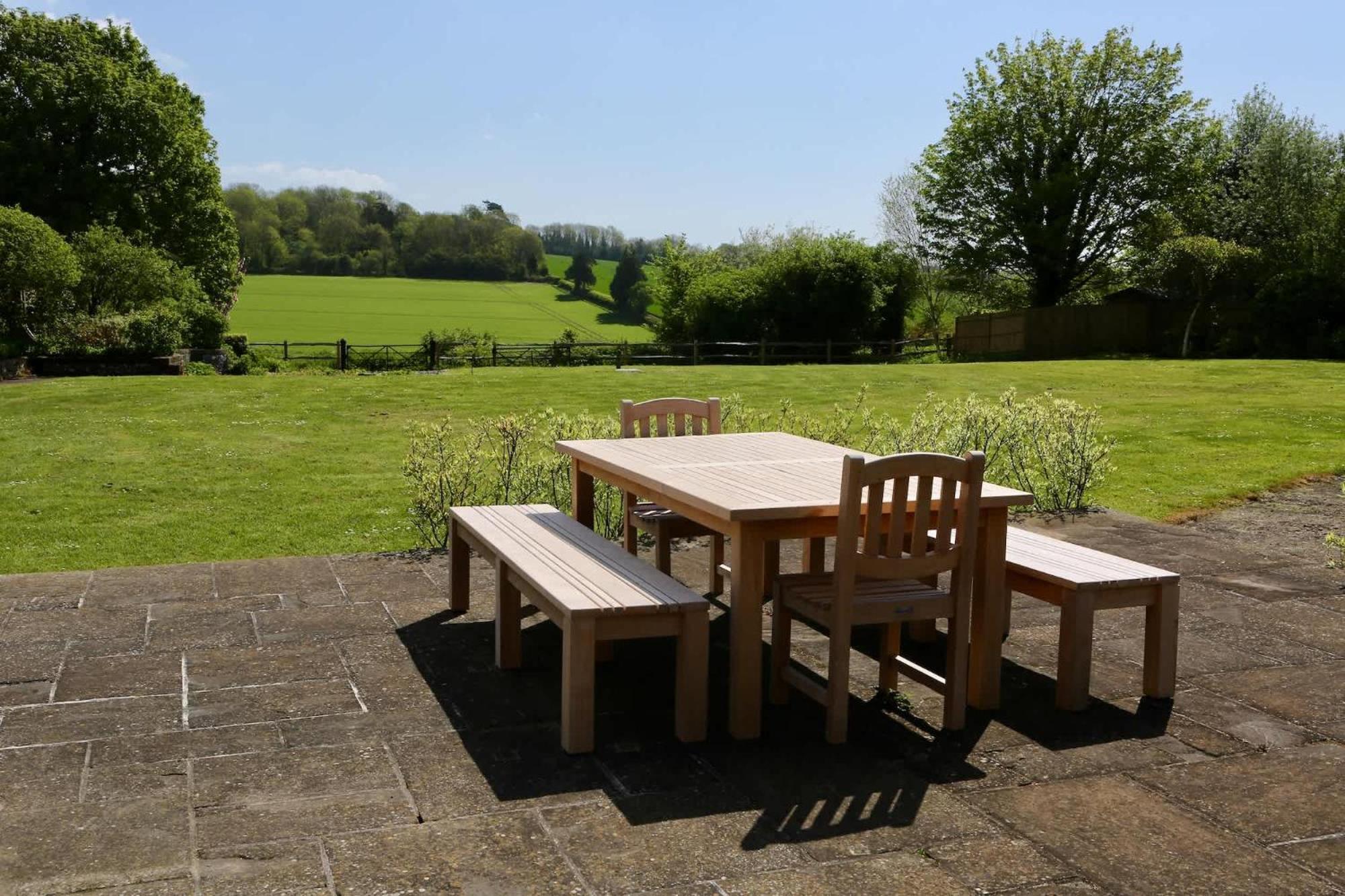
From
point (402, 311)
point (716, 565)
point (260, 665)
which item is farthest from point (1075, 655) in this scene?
point (402, 311)

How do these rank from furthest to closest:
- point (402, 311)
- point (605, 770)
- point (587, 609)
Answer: point (402, 311)
point (587, 609)
point (605, 770)

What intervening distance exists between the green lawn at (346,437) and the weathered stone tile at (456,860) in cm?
537

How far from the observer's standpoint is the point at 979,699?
176 inches

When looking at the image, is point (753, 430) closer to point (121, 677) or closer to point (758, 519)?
point (758, 519)

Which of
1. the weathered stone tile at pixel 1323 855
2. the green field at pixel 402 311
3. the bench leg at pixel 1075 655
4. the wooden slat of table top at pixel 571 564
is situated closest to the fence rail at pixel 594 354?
the wooden slat of table top at pixel 571 564

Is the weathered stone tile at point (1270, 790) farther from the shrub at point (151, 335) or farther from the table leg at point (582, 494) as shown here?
the shrub at point (151, 335)

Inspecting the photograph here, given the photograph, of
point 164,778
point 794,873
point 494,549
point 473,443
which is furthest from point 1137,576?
point 473,443

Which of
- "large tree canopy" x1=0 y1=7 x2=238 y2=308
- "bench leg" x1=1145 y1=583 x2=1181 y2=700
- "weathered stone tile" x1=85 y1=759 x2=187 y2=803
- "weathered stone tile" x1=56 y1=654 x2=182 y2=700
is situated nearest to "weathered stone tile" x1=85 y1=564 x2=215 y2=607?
"weathered stone tile" x1=56 y1=654 x2=182 y2=700

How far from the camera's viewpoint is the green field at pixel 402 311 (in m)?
54.6

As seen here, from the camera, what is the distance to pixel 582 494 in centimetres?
614

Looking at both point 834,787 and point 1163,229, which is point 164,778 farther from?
point 1163,229

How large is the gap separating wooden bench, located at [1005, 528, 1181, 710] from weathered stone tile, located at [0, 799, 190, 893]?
310 centimetres

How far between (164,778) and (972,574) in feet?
9.27

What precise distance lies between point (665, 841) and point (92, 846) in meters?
1.56
